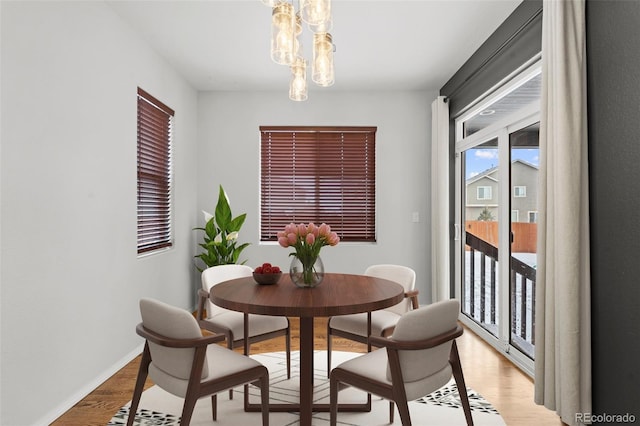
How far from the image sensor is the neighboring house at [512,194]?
10.5 ft

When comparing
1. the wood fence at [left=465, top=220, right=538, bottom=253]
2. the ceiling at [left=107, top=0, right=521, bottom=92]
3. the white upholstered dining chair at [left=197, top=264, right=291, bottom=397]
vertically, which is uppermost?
the ceiling at [left=107, top=0, right=521, bottom=92]

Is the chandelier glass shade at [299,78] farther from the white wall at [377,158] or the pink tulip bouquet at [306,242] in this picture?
the white wall at [377,158]

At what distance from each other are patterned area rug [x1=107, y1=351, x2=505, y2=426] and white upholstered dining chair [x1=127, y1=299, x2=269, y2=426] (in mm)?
544

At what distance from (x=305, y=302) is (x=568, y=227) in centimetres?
143

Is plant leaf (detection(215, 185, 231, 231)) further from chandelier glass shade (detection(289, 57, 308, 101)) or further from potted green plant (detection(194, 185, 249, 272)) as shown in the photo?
chandelier glass shade (detection(289, 57, 308, 101))

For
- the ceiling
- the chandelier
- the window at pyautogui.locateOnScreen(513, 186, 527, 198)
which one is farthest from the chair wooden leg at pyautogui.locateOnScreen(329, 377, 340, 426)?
the ceiling

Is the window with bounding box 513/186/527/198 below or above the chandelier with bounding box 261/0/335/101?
below

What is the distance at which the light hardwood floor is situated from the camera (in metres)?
2.40

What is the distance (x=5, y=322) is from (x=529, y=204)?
340 centimetres

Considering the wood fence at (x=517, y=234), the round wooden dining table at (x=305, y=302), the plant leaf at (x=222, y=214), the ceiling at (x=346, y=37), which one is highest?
the ceiling at (x=346, y=37)

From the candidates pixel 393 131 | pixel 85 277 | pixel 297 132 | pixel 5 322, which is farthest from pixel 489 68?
pixel 5 322

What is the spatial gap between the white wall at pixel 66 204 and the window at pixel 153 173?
0.21 metres

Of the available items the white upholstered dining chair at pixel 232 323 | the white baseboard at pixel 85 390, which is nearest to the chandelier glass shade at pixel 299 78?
the white upholstered dining chair at pixel 232 323

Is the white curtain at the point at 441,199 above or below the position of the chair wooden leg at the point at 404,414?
above
